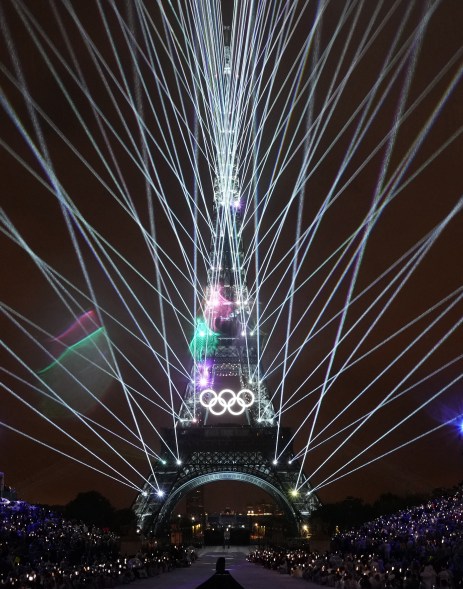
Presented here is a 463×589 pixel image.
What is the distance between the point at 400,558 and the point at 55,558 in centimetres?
1421

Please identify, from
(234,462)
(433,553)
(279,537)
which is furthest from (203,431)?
(433,553)

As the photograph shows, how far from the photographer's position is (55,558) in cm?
3422

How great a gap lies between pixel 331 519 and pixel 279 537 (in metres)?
6.14

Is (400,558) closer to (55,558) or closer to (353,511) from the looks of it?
(55,558)

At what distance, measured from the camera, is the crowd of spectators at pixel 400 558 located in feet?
82.7

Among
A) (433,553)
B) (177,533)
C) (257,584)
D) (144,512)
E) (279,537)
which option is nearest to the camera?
(433,553)

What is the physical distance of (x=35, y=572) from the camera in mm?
26172

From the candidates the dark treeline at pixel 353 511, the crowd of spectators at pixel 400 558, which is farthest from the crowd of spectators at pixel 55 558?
the dark treeline at pixel 353 511

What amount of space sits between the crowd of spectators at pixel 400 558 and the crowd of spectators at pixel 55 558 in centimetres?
831

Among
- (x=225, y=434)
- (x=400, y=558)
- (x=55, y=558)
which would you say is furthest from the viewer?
(x=225, y=434)

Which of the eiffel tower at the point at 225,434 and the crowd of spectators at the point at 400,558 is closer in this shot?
the crowd of spectators at the point at 400,558

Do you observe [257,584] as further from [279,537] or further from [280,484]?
[279,537]

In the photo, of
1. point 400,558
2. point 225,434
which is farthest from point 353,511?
point 400,558

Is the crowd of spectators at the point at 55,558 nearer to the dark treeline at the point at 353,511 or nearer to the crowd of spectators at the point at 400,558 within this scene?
Result: the crowd of spectators at the point at 400,558
